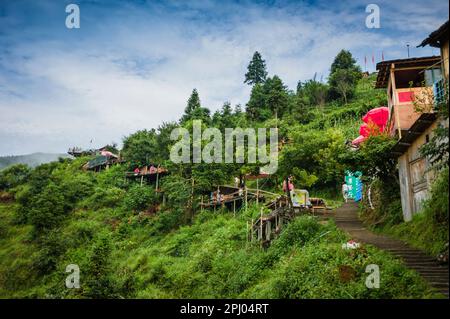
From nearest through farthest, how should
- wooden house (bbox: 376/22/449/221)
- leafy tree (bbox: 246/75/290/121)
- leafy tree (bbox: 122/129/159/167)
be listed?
1. wooden house (bbox: 376/22/449/221)
2. leafy tree (bbox: 122/129/159/167)
3. leafy tree (bbox: 246/75/290/121)

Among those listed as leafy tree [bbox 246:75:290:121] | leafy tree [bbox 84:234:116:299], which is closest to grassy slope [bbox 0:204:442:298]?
leafy tree [bbox 84:234:116:299]

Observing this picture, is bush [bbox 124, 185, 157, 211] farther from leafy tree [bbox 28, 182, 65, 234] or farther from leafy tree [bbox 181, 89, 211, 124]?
leafy tree [bbox 181, 89, 211, 124]

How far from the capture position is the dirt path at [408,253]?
31.1 feet

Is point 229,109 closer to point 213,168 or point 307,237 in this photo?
point 213,168

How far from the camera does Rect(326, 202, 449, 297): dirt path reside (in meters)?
9.49

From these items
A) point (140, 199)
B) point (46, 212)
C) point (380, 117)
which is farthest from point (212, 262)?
point (46, 212)

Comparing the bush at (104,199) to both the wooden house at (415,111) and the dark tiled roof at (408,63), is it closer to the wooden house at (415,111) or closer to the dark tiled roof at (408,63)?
the wooden house at (415,111)

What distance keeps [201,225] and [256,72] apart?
46840mm

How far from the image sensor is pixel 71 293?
1781cm

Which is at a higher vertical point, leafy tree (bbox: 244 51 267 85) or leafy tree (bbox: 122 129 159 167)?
leafy tree (bbox: 244 51 267 85)

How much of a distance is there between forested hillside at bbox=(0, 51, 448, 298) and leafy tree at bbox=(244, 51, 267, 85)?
12056 millimetres

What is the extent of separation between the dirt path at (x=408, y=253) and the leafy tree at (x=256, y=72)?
170ft

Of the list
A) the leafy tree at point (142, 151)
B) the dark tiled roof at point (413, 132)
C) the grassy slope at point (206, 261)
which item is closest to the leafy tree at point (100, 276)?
the grassy slope at point (206, 261)

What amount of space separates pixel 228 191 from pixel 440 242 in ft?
74.6
